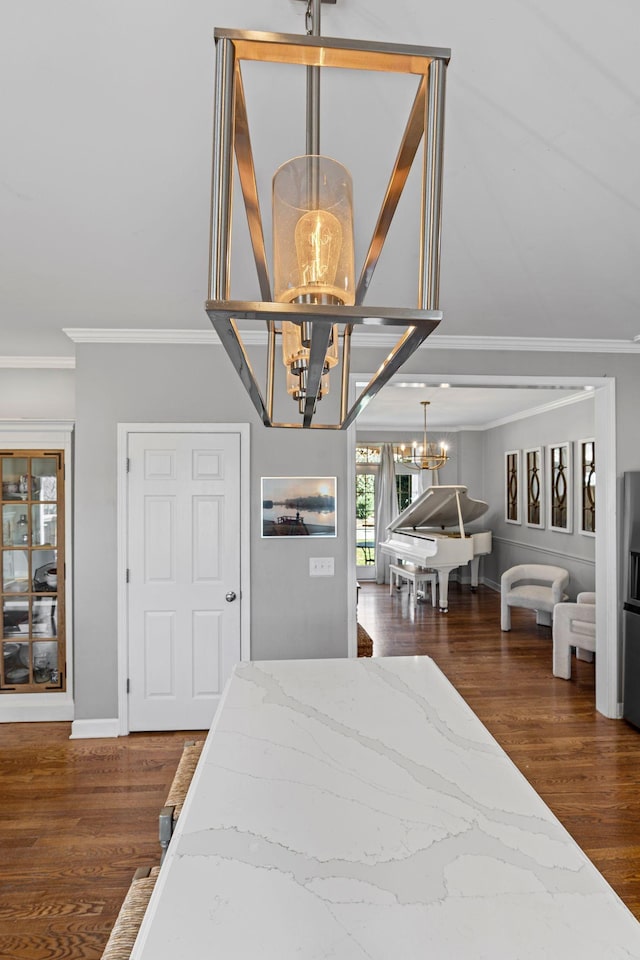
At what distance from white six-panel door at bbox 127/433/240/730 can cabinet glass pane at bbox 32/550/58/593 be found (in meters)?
0.71

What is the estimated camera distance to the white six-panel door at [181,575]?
3.60 metres

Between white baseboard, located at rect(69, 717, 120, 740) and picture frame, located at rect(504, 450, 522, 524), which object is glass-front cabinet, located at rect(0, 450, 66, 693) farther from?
picture frame, located at rect(504, 450, 522, 524)

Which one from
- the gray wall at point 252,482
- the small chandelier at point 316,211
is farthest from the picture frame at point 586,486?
the small chandelier at point 316,211

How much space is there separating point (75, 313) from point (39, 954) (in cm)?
292

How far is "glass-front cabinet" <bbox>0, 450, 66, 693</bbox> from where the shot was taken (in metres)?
3.85

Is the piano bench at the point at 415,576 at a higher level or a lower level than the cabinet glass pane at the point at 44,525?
lower

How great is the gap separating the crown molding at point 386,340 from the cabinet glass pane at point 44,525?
3.89ft

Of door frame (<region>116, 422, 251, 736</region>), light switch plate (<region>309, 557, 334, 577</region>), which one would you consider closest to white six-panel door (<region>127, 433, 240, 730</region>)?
door frame (<region>116, 422, 251, 736</region>)

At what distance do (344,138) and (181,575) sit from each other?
2753 mm

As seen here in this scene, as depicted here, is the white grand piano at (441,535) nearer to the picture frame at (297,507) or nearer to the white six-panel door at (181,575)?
the picture frame at (297,507)

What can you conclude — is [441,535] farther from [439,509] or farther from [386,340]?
[386,340]

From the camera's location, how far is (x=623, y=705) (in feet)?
12.5

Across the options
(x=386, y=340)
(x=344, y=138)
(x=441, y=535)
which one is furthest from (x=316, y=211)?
(x=441, y=535)

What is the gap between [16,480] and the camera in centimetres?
387
